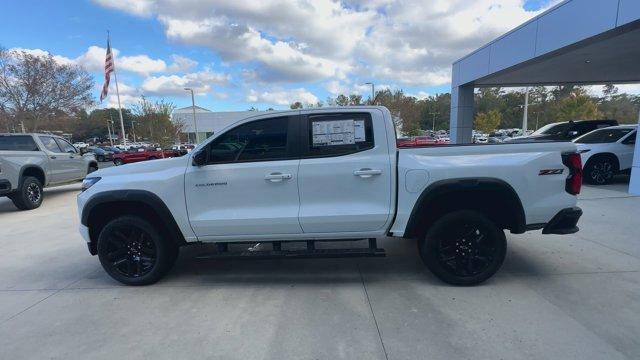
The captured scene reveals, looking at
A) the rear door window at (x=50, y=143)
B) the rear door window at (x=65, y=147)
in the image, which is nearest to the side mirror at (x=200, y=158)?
the rear door window at (x=50, y=143)

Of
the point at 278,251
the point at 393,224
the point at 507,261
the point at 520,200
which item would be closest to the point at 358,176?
the point at 393,224

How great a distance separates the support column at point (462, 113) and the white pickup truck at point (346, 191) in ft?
47.7

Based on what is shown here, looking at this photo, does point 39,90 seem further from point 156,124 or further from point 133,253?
point 133,253

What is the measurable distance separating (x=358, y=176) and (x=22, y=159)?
914 centimetres

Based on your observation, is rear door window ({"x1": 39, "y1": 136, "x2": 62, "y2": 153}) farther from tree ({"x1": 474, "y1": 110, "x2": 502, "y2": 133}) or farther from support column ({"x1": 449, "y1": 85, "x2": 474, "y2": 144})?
tree ({"x1": 474, "y1": 110, "x2": 502, "y2": 133})

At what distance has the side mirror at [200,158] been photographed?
3900mm

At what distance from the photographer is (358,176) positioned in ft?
12.4

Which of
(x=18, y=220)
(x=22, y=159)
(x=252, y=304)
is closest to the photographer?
(x=252, y=304)

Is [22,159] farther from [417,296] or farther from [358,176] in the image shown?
[417,296]

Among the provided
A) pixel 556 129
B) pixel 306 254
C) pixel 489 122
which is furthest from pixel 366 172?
pixel 489 122

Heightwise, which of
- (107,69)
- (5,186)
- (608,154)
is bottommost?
(5,186)

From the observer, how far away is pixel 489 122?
54344 mm

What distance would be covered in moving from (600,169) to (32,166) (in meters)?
14.6

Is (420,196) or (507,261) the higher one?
(420,196)
